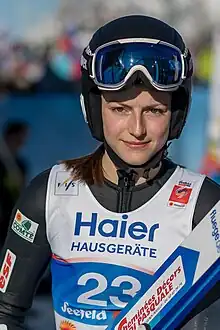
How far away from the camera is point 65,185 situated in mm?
2072

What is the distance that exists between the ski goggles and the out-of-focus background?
→ 4787mm

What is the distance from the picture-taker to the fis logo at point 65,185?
6.74 feet

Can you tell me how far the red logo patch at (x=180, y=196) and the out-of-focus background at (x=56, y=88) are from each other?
4737 mm

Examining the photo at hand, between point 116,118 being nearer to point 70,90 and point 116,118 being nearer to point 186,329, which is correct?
point 186,329

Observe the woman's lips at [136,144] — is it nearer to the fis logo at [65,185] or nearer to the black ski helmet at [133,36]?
the black ski helmet at [133,36]

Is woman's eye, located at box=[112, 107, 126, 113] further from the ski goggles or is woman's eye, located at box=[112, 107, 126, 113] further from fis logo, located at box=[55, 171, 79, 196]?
fis logo, located at box=[55, 171, 79, 196]

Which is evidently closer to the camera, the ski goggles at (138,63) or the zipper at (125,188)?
the ski goggles at (138,63)

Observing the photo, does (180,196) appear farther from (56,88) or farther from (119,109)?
(56,88)

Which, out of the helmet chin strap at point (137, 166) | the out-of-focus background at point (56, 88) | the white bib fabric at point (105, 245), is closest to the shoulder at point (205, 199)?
the white bib fabric at point (105, 245)

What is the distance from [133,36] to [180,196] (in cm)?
39

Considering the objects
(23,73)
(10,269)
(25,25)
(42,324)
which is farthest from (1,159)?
(10,269)

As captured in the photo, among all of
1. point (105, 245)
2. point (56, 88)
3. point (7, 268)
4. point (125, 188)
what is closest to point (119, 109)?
point (125, 188)

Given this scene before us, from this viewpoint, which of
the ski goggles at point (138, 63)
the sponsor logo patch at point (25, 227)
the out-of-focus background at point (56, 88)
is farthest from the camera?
the out-of-focus background at point (56, 88)

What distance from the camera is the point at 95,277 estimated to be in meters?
1.97
